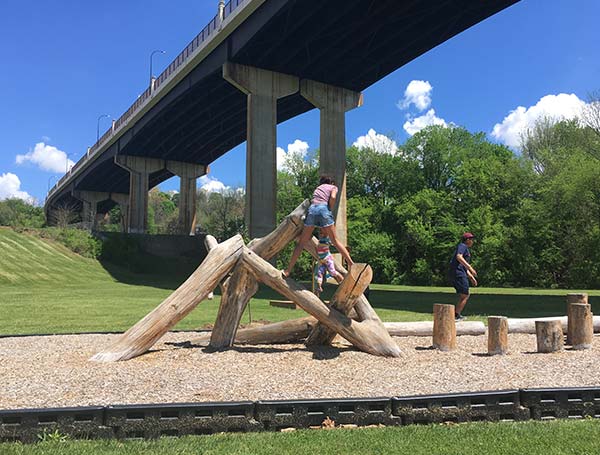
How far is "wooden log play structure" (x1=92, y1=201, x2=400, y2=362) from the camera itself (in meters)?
7.29

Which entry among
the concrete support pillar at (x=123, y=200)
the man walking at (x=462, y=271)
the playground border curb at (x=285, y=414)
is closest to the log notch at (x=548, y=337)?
the man walking at (x=462, y=271)

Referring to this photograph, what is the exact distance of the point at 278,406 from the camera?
4543 millimetres

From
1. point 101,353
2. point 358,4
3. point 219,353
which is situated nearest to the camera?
point 101,353

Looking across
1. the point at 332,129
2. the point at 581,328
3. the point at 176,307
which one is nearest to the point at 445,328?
the point at 581,328

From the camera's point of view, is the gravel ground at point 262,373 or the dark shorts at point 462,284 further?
the dark shorts at point 462,284

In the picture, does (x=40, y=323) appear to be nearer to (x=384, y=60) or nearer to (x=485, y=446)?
(x=485, y=446)

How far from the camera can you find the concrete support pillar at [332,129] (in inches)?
1379

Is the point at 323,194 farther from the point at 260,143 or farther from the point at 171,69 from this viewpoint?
the point at 171,69

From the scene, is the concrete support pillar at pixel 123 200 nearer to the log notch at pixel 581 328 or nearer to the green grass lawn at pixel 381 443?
the log notch at pixel 581 328

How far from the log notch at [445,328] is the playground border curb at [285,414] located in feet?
11.2

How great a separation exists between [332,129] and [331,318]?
29356 mm

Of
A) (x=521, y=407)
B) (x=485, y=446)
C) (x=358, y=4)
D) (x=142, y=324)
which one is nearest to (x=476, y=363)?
(x=521, y=407)

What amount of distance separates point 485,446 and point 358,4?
2514cm

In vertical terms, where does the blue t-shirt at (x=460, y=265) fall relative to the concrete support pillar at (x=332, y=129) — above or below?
below
